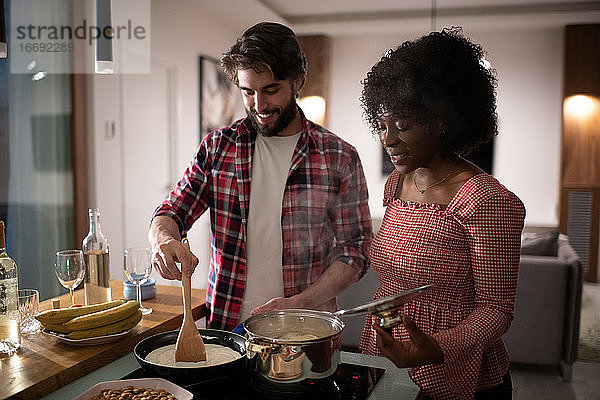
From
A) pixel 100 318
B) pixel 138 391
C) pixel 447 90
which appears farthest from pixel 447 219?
pixel 100 318

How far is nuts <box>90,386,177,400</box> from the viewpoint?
0.88m

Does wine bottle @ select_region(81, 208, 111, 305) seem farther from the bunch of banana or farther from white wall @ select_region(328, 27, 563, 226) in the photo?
white wall @ select_region(328, 27, 563, 226)

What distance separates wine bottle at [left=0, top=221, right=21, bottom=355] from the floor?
216 cm

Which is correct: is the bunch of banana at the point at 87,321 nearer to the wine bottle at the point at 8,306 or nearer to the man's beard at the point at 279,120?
the wine bottle at the point at 8,306

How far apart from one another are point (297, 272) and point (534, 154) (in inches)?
86.2

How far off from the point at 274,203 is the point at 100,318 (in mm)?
546

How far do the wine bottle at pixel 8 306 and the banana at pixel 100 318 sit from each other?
0.32 feet

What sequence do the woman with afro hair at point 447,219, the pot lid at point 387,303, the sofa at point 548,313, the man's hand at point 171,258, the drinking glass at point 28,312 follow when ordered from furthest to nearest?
the sofa at point 548,313 < the drinking glass at point 28,312 < the man's hand at point 171,258 < the woman with afro hair at point 447,219 < the pot lid at point 387,303

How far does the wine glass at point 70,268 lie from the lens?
1.40m

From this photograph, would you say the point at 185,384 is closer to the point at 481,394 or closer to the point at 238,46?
the point at 481,394

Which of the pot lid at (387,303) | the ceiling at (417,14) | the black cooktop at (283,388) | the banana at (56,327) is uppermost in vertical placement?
the ceiling at (417,14)

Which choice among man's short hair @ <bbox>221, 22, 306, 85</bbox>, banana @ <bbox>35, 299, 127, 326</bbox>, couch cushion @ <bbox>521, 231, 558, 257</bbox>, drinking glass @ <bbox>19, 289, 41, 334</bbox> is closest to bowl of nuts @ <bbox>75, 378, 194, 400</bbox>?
banana @ <bbox>35, 299, 127, 326</bbox>

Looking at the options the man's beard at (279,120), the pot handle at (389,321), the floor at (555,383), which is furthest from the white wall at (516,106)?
the pot handle at (389,321)

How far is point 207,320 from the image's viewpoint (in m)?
1.66
